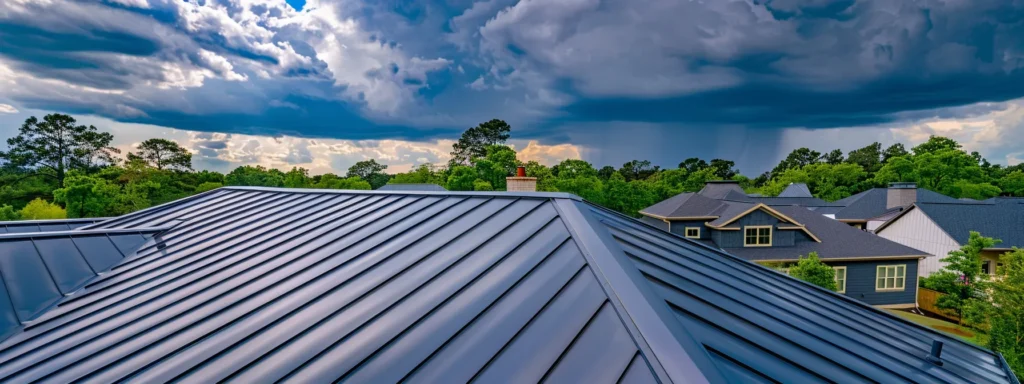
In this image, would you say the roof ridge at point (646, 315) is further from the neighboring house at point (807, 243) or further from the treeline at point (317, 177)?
the treeline at point (317, 177)

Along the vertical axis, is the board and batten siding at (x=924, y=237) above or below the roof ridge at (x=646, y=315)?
below

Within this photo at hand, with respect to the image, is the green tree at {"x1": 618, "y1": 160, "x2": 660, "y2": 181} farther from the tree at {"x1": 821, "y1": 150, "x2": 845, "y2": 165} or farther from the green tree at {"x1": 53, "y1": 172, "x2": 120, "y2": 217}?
the green tree at {"x1": 53, "y1": 172, "x2": 120, "y2": 217}

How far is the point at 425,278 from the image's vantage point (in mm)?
4715

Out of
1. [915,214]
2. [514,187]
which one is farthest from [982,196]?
[514,187]

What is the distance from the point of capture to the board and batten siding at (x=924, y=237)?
105 ft

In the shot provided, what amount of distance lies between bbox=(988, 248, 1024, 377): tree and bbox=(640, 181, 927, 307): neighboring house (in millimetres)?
8569

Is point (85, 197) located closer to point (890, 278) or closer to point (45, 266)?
point (45, 266)

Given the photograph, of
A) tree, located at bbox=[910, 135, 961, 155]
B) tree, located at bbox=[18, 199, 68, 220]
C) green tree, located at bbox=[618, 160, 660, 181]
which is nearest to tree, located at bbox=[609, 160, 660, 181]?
green tree, located at bbox=[618, 160, 660, 181]

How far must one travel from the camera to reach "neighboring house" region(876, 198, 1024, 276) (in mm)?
29750

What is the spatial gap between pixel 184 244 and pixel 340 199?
3.27m

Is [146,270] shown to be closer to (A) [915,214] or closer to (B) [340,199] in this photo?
(B) [340,199]

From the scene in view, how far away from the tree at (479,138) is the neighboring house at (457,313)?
69091mm

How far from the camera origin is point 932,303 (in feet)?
88.8

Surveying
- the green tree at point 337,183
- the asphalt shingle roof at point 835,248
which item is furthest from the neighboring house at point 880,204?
the green tree at point 337,183
